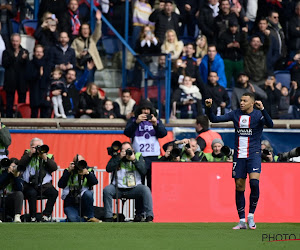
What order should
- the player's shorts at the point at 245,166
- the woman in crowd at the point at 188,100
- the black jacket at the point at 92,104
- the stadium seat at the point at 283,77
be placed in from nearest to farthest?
the player's shorts at the point at 245,166 < the black jacket at the point at 92,104 < the woman in crowd at the point at 188,100 < the stadium seat at the point at 283,77

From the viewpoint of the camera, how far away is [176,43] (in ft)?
71.4

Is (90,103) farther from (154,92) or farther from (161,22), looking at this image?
(161,22)

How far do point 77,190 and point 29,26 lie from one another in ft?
24.0

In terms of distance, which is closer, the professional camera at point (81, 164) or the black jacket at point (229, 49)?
the professional camera at point (81, 164)

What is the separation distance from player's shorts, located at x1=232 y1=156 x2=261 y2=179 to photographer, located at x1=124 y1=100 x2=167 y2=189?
11.8 feet

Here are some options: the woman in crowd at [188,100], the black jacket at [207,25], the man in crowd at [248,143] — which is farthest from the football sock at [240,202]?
the black jacket at [207,25]

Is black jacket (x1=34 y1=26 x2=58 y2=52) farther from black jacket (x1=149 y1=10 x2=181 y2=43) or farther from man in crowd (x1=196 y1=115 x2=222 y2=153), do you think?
man in crowd (x1=196 y1=115 x2=222 y2=153)

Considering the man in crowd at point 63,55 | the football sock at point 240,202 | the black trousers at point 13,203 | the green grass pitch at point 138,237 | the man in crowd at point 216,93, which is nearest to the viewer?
the green grass pitch at point 138,237

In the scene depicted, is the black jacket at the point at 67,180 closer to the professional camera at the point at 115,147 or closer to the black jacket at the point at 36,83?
the professional camera at the point at 115,147

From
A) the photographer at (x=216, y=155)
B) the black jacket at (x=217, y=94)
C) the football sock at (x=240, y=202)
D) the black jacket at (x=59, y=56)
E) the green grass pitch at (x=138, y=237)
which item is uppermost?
the black jacket at (x=59, y=56)

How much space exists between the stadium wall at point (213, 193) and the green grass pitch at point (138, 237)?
8.02 feet

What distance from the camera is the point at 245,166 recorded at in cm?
1326

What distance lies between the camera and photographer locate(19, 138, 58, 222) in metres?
16.4

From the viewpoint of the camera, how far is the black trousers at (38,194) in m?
16.5
